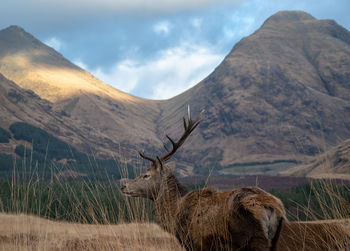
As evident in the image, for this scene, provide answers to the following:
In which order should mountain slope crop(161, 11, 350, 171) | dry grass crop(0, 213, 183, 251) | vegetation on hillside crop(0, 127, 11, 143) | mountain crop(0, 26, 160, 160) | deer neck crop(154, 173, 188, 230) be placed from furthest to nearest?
mountain crop(0, 26, 160, 160)
mountain slope crop(161, 11, 350, 171)
vegetation on hillside crop(0, 127, 11, 143)
deer neck crop(154, 173, 188, 230)
dry grass crop(0, 213, 183, 251)

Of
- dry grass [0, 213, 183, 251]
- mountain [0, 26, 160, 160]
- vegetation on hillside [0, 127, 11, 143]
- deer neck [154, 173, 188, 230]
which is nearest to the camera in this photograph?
dry grass [0, 213, 183, 251]

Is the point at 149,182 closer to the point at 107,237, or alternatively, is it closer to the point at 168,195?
the point at 168,195

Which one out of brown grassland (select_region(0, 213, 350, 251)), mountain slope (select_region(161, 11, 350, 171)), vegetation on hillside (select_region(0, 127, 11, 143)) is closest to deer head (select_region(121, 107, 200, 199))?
brown grassland (select_region(0, 213, 350, 251))

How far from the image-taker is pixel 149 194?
21.1ft

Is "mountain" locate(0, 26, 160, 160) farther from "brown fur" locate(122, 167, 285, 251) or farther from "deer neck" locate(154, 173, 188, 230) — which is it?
"brown fur" locate(122, 167, 285, 251)

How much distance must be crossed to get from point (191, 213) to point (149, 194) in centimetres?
153

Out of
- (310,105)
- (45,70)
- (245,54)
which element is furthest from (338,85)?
(45,70)

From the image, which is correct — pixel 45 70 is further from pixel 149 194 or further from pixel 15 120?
pixel 149 194

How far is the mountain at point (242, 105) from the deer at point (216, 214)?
178ft

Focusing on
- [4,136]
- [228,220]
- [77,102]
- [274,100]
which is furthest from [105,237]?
[77,102]

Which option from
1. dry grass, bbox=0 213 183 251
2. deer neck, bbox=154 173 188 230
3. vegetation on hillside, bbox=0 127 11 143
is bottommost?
vegetation on hillside, bbox=0 127 11 143

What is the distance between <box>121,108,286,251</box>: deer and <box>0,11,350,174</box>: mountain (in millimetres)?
54297

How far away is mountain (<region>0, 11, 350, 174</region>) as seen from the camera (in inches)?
2945

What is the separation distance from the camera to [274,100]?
8494cm
